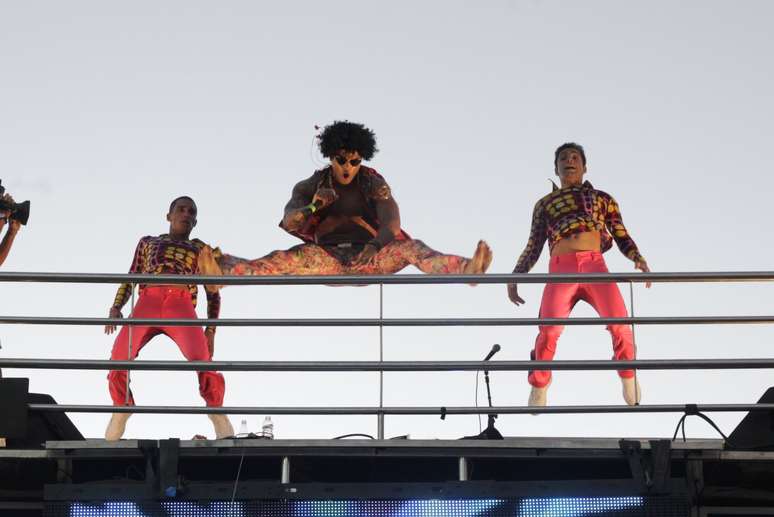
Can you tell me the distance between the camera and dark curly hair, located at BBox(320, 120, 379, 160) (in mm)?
9938

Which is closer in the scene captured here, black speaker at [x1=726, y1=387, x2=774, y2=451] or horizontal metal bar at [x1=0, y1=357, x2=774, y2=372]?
black speaker at [x1=726, y1=387, x2=774, y2=451]

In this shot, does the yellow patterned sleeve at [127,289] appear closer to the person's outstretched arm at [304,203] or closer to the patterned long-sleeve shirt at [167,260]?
the patterned long-sleeve shirt at [167,260]

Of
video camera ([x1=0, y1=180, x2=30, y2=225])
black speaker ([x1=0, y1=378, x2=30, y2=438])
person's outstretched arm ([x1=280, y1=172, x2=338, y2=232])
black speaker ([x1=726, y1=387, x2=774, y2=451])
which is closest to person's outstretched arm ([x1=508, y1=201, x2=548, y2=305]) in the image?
person's outstretched arm ([x1=280, y1=172, x2=338, y2=232])

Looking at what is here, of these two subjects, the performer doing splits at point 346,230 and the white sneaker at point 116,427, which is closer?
the white sneaker at point 116,427

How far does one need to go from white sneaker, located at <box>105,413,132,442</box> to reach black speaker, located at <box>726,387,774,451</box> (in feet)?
11.6

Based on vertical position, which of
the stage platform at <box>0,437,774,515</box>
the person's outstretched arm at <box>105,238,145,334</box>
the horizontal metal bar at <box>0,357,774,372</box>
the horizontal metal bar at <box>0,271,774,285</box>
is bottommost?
the stage platform at <box>0,437,774,515</box>

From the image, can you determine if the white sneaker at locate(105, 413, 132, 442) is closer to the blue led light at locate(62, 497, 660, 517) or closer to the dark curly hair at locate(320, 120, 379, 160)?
the blue led light at locate(62, 497, 660, 517)

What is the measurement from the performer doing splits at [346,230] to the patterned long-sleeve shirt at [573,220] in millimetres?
601

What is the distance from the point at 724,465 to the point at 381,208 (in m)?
3.03

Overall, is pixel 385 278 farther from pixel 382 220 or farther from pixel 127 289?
pixel 127 289

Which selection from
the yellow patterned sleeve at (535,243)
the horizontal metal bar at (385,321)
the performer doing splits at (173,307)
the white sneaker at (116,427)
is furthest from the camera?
the yellow patterned sleeve at (535,243)

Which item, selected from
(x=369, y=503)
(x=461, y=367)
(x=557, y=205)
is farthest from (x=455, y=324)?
(x=557, y=205)

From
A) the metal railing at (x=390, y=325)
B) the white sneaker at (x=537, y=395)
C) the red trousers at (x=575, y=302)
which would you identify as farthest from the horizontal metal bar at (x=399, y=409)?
the white sneaker at (x=537, y=395)

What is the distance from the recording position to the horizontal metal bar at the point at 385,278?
8305 mm
